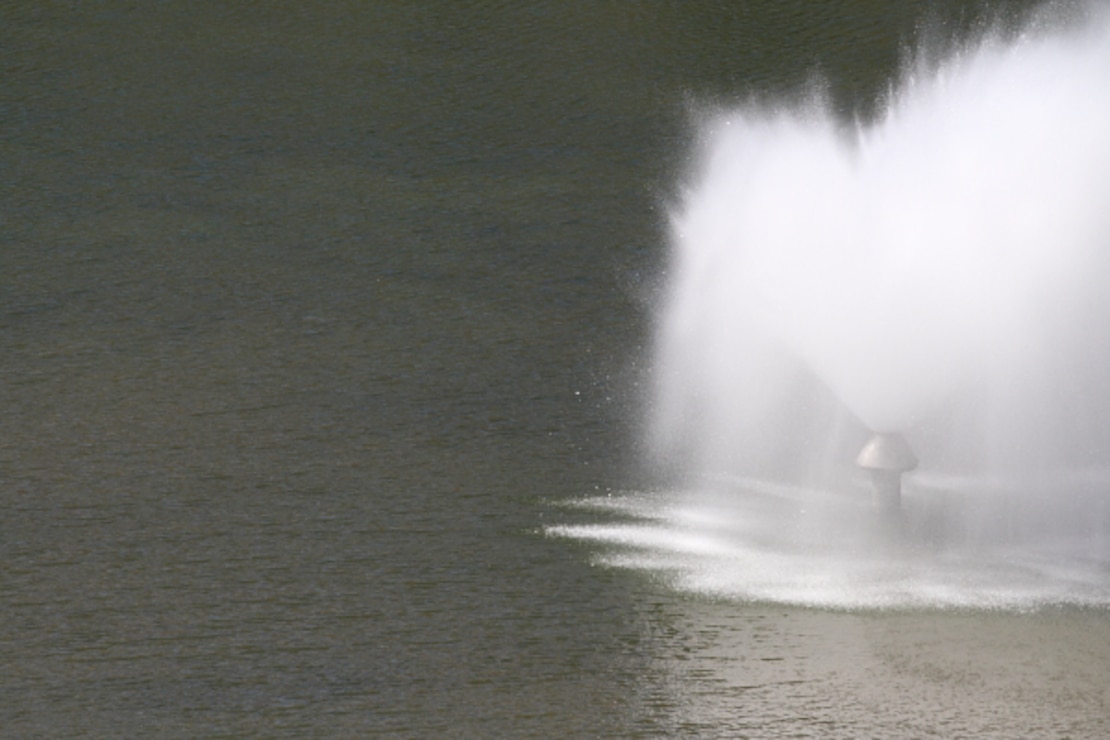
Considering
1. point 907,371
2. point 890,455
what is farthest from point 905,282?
point 890,455

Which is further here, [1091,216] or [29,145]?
[29,145]

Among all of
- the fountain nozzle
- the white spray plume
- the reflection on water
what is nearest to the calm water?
the reflection on water

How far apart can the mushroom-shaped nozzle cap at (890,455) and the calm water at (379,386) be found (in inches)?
26.4

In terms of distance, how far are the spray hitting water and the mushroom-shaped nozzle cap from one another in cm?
6

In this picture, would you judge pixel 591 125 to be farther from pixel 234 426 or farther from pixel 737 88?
pixel 234 426

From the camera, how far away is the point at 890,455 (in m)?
4.13

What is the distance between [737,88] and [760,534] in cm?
416

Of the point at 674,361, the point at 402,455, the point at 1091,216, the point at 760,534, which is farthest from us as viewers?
the point at 674,361

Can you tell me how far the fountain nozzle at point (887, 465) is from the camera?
4133 millimetres

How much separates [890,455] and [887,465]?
0.08ft

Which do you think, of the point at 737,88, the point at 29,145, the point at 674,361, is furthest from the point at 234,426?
the point at 737,88

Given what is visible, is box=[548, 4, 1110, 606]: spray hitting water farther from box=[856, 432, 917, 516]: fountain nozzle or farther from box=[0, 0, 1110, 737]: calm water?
box=[0, 0, 1110, 737]: calm water

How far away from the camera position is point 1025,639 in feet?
11.1

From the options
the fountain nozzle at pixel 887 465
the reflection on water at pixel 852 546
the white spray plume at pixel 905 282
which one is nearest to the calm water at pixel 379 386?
the reflection on water at pixel 852 546
